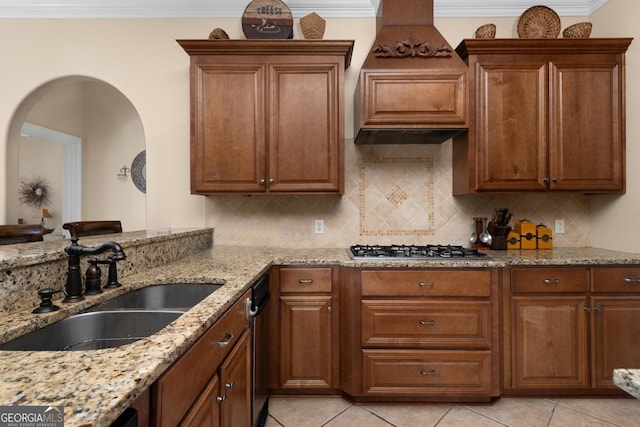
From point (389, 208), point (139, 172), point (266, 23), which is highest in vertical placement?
point (266, 23)

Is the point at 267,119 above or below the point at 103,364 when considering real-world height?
above

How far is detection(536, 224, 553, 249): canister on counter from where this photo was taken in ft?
8.15

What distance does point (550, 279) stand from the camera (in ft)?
6.57

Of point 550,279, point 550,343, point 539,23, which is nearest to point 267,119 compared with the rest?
point 550,279

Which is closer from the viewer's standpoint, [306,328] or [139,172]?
[306,328]

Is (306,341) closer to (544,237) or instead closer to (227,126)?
(227,126)

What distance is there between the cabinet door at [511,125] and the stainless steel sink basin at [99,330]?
2.15 metres

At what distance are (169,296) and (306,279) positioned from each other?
0.86m

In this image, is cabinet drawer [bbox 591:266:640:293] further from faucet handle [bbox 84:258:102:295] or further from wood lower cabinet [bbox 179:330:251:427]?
faucet handle [bbox 84:258:102:295]

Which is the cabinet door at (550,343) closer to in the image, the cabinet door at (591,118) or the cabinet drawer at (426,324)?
the cabinet drawer at (426,324)

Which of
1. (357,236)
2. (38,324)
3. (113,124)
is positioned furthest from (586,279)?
(113,124)

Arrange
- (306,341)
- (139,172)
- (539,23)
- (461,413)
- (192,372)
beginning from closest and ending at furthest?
(192,372), (461,413), (306,341), (539,23), (139,172)

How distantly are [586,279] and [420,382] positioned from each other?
1.22 metres

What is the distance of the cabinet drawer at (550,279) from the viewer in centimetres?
200
